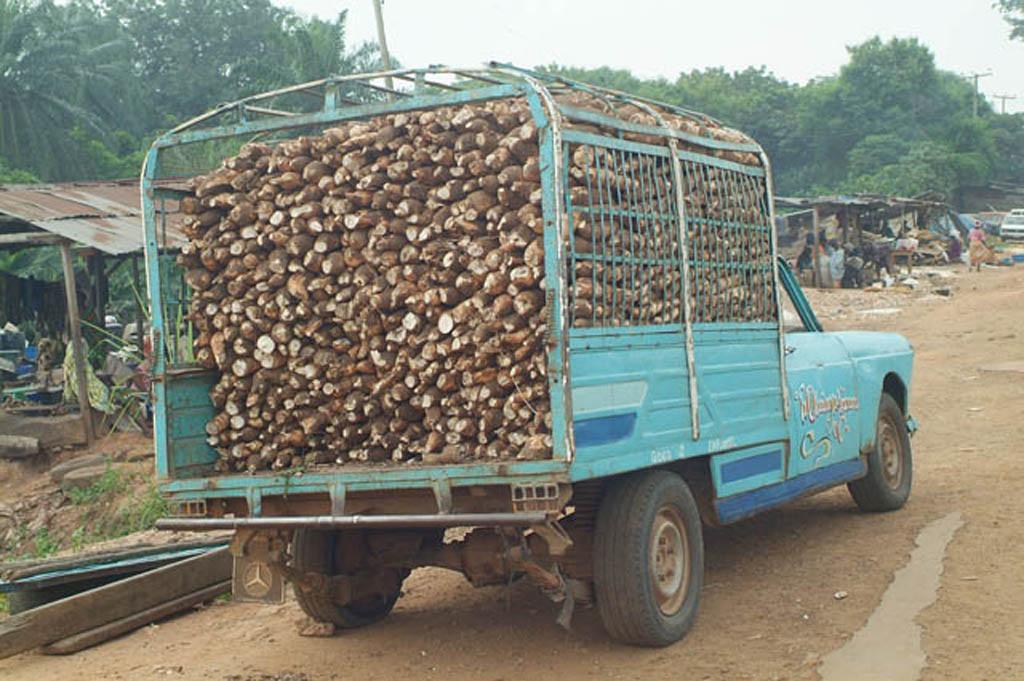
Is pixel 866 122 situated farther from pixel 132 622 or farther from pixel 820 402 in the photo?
pixel 132 622

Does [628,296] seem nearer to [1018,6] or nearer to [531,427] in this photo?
[531,427]

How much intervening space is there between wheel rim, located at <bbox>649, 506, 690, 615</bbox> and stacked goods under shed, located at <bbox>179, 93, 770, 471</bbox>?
87 cm

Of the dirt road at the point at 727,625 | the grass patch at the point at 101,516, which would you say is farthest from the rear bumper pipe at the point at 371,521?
the grass patch at the point at 101,516

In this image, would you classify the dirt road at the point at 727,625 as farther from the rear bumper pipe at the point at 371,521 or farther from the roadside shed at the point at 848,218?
the roadside shed at the point at 848,218

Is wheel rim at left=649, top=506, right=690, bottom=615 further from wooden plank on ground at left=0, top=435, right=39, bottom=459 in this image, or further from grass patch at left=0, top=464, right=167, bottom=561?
wooden plank on ground at left=0, top=435, right=39, bottom=459

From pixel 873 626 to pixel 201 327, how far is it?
333cm

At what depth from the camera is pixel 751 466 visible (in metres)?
6.12

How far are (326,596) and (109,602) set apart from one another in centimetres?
145

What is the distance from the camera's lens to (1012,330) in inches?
696

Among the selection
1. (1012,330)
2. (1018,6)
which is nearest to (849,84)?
(1018,6)

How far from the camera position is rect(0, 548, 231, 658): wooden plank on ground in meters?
6.06

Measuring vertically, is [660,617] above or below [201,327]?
below

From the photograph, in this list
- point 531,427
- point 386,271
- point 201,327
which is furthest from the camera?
point 201,327

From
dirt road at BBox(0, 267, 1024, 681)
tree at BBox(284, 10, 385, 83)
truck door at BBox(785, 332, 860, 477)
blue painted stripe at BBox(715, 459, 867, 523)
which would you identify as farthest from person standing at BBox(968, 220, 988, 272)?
blue painted stripe at BBox(715, 459, 867, 523)
